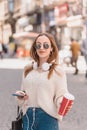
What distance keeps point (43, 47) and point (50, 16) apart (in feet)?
165

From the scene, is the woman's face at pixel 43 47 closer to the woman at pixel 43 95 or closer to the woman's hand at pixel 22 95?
the woman at pixel 43 95

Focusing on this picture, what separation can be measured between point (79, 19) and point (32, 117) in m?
41.8

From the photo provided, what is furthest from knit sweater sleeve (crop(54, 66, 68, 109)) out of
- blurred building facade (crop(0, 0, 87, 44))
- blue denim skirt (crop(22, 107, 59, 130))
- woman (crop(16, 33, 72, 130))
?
blurred building facade (crop(0, 0, 87, 44))

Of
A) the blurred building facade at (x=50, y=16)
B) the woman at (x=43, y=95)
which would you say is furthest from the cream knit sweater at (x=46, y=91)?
the blurred building facade at (x=50, y=16)

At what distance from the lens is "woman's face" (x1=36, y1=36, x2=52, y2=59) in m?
4.53

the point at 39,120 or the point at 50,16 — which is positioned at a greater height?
the point at 50,16

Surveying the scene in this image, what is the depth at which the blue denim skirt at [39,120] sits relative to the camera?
14.5 ft

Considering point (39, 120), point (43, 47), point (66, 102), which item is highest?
point (43, 47)

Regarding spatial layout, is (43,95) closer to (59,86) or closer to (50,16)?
(59,86)

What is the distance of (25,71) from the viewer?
461cm

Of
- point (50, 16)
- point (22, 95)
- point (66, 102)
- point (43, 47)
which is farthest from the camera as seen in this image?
point (50, 16)

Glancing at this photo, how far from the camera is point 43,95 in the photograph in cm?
445

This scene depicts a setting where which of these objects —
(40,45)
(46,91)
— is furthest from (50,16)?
(46,91)

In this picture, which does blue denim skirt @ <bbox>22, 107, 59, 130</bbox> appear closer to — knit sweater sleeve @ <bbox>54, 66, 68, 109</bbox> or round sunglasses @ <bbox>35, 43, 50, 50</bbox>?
knit sweater sleeve @ <bbox>54, 66, 68, 109</bbox>
